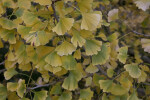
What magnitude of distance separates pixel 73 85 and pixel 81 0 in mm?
379

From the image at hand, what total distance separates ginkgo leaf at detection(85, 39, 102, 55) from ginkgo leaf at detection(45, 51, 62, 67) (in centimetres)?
12

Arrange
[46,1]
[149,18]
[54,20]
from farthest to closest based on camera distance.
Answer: [149,18], [54,20], [46,1]

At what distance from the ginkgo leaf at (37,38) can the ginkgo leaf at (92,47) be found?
171mm

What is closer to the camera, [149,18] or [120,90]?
[120,90]

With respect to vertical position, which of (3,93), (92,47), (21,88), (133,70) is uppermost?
(92,47)

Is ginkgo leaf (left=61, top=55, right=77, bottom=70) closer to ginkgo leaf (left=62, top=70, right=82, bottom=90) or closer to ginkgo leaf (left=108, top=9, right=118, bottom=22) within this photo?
ginkgo leaf (left=62, top=70, right=82, bottom=90)

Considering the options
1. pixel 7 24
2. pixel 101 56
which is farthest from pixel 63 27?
pixel 7 24

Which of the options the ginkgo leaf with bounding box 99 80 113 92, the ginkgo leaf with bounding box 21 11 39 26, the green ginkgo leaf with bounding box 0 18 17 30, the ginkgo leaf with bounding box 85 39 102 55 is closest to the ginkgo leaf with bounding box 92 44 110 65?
the ginkgo leaf with bounding box 85 39 102 55

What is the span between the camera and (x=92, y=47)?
30.0 inches

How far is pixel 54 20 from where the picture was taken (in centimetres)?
78

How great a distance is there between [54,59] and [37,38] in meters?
0.11

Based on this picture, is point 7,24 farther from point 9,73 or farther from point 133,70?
point 133,70

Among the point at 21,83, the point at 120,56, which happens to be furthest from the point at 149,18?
the point at 21,83

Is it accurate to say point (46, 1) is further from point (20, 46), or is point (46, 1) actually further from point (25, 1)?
point (20, 46)
